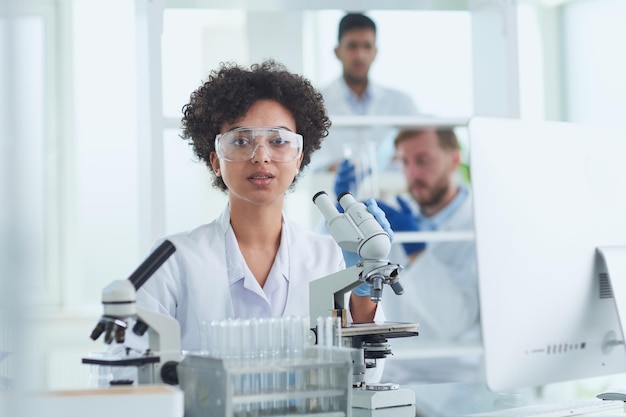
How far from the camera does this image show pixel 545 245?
4.92 feet

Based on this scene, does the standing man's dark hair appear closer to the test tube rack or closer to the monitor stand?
the monitor stand

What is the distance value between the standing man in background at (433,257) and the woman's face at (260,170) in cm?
179

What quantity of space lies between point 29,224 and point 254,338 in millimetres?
834

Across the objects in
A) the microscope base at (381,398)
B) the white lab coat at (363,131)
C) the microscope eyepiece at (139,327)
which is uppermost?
the white lab coat at (363,131)

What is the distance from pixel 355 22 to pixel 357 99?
364mm

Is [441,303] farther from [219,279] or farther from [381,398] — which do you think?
[381,398]

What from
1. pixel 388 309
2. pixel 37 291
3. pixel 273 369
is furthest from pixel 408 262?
pixel 37 291

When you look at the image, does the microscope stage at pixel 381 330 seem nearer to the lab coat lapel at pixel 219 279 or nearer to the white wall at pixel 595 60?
the lab coat lapel at pixel 219 279

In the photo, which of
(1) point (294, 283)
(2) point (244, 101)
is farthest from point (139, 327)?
(2) point (244, 101)

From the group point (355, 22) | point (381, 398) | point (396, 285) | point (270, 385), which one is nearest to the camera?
point (270, 385)

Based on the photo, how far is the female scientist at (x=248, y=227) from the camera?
2113 mm

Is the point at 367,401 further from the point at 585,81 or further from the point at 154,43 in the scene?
the point at 585,81

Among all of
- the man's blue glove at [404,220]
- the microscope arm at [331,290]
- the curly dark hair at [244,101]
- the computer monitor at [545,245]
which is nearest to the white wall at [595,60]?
the man's blue glove at [404,220]

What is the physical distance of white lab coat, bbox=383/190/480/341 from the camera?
13.3 feet
